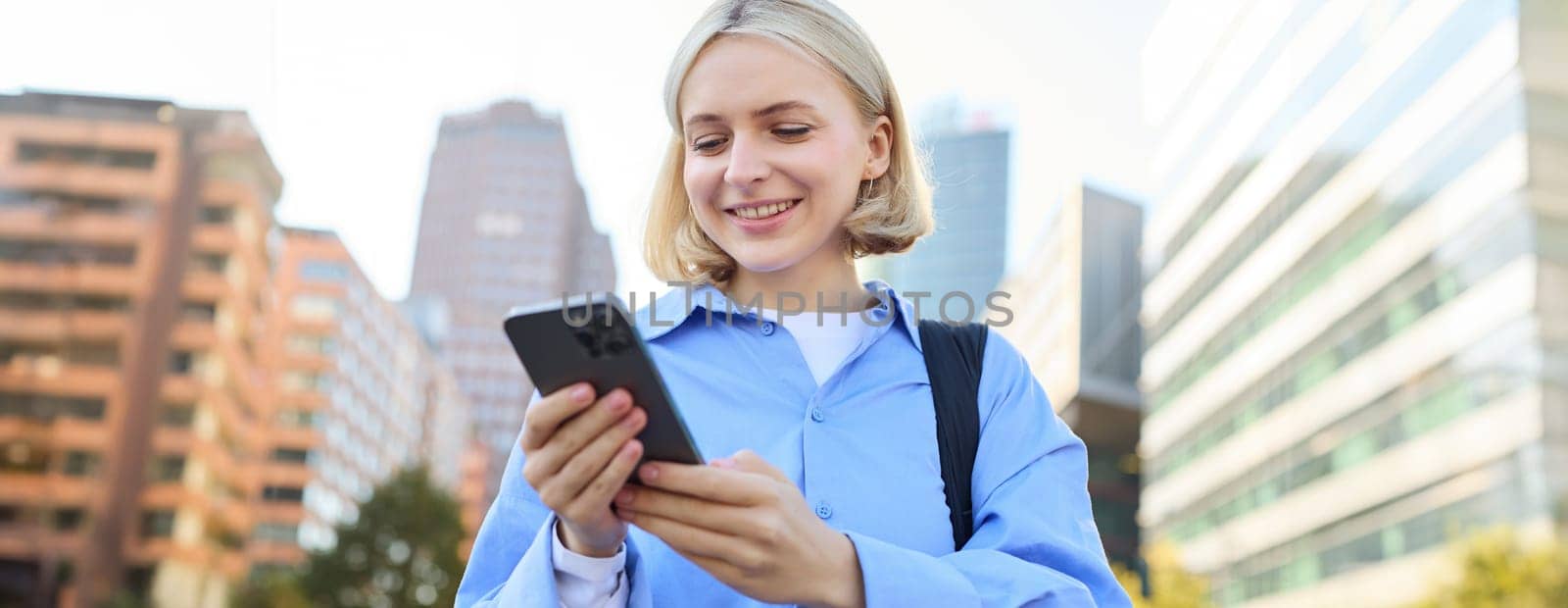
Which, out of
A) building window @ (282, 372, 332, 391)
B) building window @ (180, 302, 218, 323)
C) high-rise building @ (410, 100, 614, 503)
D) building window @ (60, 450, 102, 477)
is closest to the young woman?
building window @ (60, 450, 102, 477)

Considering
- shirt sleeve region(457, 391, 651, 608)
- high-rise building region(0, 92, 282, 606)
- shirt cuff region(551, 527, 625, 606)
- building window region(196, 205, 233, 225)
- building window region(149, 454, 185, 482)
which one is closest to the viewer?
shirt cuff region(551, 527, 625, 606)

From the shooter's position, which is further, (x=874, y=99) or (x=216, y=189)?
(x=216, y=189)

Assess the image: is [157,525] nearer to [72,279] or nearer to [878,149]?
[72,279]

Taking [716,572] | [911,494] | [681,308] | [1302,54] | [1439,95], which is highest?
[1302,54]

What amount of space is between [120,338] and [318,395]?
1565 cm

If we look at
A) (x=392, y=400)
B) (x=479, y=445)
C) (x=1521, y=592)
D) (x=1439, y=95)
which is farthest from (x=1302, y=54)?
(x=479, y=445)

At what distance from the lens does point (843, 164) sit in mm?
1935

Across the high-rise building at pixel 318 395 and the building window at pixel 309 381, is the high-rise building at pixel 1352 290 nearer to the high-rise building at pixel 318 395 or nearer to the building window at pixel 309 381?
the high-rise building at pixel 318 395

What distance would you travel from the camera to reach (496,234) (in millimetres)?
151500

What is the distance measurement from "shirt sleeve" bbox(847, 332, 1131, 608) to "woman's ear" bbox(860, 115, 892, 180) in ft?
1.08

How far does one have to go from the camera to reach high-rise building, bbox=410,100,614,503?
145m

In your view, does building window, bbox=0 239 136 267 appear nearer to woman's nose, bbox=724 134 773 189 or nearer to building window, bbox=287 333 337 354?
building window, bbox=287 333 337 354

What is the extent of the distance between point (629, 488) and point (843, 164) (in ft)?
2.30

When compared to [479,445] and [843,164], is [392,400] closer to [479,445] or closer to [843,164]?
[479,445]
